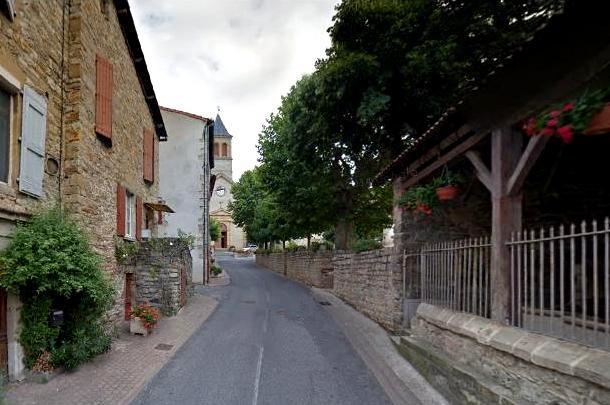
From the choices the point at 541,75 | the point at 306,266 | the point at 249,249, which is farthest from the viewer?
the point at 249,249

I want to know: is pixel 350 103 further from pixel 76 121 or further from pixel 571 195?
pixel 76 121

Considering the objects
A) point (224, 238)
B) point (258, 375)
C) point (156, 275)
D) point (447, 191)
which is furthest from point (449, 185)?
point (224, 238)

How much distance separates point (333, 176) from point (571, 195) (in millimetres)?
10233

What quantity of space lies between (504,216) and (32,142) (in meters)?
6.51

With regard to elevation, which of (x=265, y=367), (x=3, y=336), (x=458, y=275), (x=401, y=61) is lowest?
(x=265, y=367)

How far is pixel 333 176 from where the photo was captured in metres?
18.1

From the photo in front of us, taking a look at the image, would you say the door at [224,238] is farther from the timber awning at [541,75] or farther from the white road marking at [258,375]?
the timber awning at [541,75]

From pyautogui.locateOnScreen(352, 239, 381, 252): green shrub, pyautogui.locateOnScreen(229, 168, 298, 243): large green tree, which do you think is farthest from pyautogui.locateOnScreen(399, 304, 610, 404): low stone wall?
pyautogui.locateOnScreen(229, 168, 298, 243): large green tree

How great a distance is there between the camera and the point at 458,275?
6508 millimetres

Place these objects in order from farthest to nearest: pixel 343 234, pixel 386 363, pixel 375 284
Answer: pixel 343 234 → pixel 375 284 → pixel 386 363

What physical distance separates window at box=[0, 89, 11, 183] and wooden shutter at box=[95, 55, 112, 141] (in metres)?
2.55

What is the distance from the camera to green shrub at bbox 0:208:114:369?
6.33m

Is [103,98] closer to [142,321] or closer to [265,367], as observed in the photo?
[142,321]

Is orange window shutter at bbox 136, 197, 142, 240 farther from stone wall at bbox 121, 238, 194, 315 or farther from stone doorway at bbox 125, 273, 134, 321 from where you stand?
stone doorway at bbox 125, 273, 134, 321
